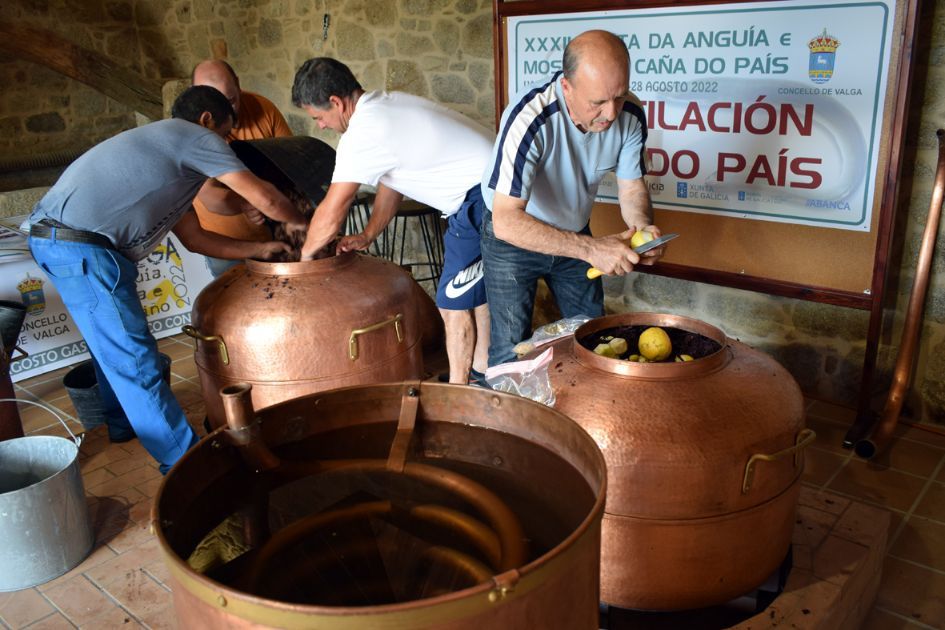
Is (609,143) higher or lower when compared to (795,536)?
higher

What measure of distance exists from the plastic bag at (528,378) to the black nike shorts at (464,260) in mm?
1130

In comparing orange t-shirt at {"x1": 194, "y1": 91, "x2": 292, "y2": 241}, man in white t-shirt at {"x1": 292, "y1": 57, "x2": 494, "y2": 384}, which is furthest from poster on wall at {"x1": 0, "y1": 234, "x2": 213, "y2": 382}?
man in white t-shirt at {"x1": 292, "y1": 57, "x2": 494, "y2": 384}

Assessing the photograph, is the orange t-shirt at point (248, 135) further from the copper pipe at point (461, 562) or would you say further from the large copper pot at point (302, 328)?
the copper pipe at point (461, 562)

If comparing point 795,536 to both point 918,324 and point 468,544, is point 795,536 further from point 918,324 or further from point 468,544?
point 468,544

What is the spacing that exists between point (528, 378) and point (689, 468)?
576 millimetres

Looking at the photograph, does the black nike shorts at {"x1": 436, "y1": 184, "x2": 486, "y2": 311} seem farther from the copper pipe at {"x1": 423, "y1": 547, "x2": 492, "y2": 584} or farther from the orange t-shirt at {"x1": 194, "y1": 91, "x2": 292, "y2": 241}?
the copper pipe at {"x1": 423, "y1": 547, "x2": 492, "y2": 584}

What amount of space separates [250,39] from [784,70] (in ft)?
16.2

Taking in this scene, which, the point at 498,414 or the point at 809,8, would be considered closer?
the point at 498,414

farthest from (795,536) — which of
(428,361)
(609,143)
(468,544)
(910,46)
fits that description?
(428,361)

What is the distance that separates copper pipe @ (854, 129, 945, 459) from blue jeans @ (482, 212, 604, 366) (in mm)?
1441

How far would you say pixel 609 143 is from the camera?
114 inches

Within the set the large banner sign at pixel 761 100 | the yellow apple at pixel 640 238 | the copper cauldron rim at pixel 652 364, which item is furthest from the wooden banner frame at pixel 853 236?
the copper cauldron rim at pixel 652 364

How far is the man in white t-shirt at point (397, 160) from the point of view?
3.21 metres

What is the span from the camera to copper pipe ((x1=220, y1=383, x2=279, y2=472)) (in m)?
1.45
